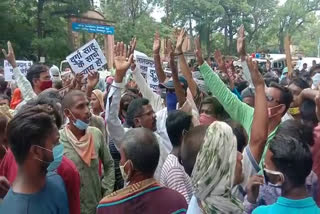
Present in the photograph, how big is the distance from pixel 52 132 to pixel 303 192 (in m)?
1.36

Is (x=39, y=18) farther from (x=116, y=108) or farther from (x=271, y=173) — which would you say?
(x=271, y=173)

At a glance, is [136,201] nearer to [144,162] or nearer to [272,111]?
[144,162]

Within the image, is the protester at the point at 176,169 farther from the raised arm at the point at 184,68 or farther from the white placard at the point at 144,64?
the white placard at the point at 144,64

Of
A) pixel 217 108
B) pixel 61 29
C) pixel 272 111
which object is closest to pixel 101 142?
pixel 217 108

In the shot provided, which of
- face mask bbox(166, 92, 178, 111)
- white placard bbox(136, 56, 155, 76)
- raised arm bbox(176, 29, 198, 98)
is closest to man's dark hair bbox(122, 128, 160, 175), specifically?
face mask bbox(166, 92, 178, 111)

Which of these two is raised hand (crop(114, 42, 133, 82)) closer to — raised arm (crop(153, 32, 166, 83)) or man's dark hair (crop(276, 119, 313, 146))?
raised arm (crop(153, 32, 166, 83))

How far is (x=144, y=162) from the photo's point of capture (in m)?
2.71

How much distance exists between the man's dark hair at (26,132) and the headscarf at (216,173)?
904 mm

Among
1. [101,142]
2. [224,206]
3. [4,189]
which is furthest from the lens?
[101,142]

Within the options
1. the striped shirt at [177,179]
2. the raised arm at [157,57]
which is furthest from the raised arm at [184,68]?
the striped shirt at [177,179]

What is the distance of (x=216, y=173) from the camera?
7.49ft

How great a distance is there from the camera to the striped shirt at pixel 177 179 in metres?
3.23

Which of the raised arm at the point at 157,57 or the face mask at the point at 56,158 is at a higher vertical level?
the raised arm at the point at 157,57

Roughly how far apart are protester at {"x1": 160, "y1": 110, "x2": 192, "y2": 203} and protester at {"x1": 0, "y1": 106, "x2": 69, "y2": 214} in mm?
811
